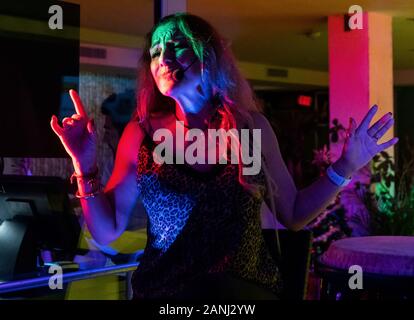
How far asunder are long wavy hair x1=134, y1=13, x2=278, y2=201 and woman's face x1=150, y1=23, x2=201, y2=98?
0.04 ft

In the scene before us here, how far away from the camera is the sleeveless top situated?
114 centimetres

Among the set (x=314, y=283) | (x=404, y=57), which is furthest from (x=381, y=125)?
(x=404, y=57)

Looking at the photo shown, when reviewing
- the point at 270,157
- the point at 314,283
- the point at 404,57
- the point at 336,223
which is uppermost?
the point at 404,57

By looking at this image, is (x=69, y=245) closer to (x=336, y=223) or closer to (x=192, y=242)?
(x=192, y=242)

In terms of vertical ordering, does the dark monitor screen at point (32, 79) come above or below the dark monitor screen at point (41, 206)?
above

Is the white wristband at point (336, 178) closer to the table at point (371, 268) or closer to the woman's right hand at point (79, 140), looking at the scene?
the woman's right hand at point (79, 140)

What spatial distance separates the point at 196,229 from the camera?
3.77 feet

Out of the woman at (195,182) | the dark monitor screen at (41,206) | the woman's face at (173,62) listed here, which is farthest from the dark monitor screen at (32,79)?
the woman's face at (173,62)

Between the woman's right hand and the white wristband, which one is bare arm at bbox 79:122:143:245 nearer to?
the woman's right hand

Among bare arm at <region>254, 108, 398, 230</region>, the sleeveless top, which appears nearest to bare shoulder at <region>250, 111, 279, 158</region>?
bare arm at <region>254, 108, 398, 230</region>

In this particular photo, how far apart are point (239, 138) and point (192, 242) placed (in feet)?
0.85

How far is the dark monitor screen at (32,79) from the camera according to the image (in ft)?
6.82

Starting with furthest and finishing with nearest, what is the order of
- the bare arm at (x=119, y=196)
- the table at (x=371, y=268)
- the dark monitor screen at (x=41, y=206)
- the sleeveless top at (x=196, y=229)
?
the dark monitor screen at (x=41, y=206)
the table at (x=371, y=268)
the bare arm at (x=119, y=196)
the sleeveless top at (x=196, y=229)
